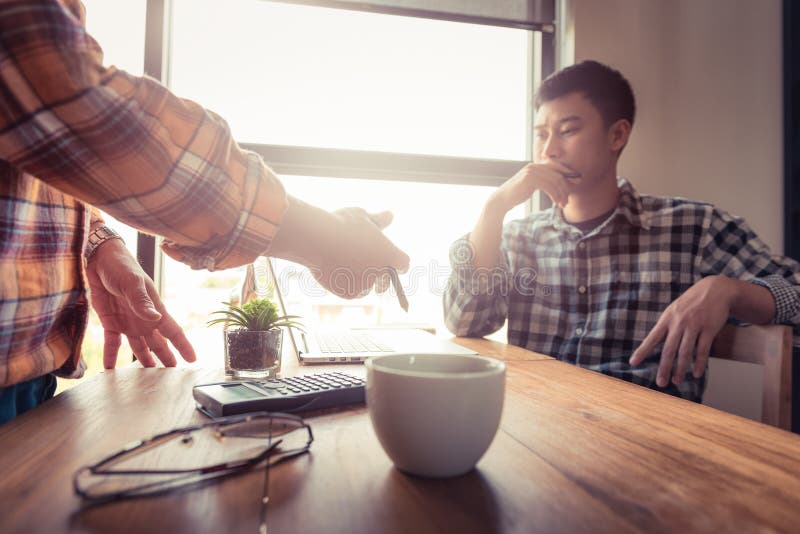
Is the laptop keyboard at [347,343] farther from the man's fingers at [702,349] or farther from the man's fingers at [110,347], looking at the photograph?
the man's fingers at [702,349]

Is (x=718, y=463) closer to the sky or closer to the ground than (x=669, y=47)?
closer to the ground

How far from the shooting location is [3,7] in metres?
0.40

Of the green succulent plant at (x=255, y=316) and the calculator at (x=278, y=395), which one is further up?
the green succulent plant at (x=255, y=316)

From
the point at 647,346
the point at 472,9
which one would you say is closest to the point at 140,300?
the point at 647,346

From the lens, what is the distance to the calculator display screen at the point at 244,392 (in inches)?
20.4

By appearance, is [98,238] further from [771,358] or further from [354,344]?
[771,358]

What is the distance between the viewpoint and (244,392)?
54cm

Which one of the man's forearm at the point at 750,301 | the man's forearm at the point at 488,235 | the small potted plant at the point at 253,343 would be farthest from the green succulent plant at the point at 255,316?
the man's forearm at the point at 750,301

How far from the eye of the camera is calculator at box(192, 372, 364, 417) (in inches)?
19.6

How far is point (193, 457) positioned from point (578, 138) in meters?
1.38

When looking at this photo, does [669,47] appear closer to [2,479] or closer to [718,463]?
[718,463]

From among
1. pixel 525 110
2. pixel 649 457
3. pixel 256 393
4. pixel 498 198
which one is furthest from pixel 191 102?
pixel 525 110

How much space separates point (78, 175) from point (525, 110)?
6.35 feet

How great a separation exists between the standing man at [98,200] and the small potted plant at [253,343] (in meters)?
0.12
